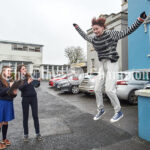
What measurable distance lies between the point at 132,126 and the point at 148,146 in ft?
4.19

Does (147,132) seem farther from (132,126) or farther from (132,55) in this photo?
(132,55)

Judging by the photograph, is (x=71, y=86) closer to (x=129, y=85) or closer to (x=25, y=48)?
(x=129, y=85)

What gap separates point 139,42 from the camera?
424 inches

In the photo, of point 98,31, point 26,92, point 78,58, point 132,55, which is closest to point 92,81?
point 132,55

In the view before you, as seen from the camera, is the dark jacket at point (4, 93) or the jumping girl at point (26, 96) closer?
the dark jacket at point (4, 93)

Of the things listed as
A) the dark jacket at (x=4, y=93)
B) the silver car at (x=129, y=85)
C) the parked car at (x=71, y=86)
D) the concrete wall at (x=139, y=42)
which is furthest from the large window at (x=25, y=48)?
the dark jacket at (x=4, y=93)

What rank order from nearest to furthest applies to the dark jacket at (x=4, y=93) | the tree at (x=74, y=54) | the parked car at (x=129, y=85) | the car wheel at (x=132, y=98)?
1. the dark jacket at (x=4, y=93)
2. the parked car at (x=129, y=85)
3. the car wheel at (x=132, y=98)
4. the tree at (x=74, y=54)

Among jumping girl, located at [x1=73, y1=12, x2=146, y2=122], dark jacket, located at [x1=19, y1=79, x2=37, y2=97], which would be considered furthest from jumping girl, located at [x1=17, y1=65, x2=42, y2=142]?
jumping girl, located at [x1=73, y1=12, x2=146, y2=122]

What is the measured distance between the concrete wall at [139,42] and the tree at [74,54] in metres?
33.0

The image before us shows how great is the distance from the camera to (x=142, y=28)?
10.4 metres

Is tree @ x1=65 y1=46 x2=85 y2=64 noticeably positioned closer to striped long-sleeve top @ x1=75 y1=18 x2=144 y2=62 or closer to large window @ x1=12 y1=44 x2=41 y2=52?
large window @ x1=12 y1=44 x2=41 y2=52

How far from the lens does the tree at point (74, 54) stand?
45.0 m

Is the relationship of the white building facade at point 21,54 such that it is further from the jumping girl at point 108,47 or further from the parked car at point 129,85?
the jumping girl at point 108,47

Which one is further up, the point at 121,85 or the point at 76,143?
the point at 121,85
